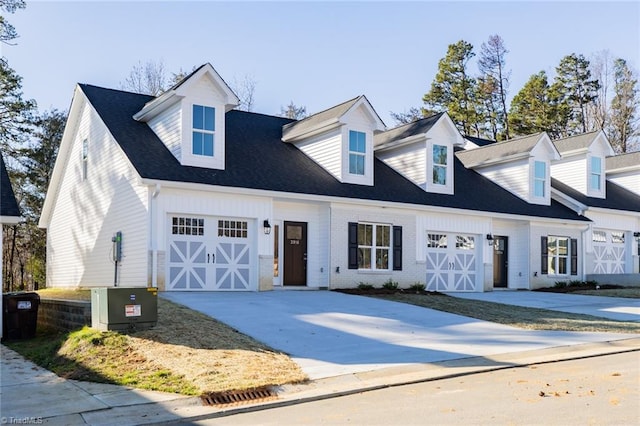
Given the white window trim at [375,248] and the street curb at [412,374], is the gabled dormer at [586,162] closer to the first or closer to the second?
the white window trim at [375,248]

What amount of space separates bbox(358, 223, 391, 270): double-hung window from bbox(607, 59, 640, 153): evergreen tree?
3123 centimetres

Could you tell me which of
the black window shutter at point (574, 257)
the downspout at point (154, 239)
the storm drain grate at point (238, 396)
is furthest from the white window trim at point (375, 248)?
the storm drain grate at point (238, 396)

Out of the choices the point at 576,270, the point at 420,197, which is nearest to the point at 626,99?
the point at 576,270

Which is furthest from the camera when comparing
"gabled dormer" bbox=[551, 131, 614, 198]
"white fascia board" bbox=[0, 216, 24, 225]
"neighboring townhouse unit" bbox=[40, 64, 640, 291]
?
"gabled dormer" bbox=[551, 131, 614, 198]

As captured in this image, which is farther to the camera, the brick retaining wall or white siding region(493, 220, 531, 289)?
white siding region(493, 220, 531, 289)

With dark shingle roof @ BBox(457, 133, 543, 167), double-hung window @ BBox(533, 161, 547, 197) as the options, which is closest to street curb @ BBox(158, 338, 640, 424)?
double-hung window @ BBox(533, 161, 547, 197)

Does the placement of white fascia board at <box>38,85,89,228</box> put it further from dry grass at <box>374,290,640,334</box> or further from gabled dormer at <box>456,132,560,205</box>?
gabled dormer at <box>456,132,560,205</box>

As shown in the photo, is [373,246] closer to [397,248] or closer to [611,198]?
[397,248]

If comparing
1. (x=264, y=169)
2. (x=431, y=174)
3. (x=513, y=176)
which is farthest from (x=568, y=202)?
(x=264, y=169)

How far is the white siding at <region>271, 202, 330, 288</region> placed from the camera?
19812 millimetres

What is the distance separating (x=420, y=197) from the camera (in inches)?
872

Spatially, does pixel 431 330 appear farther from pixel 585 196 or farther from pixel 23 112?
pixel 23 112

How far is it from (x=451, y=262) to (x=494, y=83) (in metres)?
30.1

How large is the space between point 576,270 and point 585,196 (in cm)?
387
